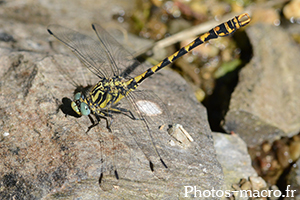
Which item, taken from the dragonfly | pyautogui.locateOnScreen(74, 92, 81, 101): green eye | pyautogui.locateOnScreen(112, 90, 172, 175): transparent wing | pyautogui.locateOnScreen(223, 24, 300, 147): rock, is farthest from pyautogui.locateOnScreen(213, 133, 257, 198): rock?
pyautogui.locateOnScreen(74, 92, 81, 101): green eye

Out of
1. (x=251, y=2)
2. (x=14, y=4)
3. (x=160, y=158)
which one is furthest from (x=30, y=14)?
(x=251, y=2)

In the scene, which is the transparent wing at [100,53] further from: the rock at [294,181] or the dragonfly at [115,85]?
the rock at [294,181]

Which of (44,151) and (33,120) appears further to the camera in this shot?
(33,120)

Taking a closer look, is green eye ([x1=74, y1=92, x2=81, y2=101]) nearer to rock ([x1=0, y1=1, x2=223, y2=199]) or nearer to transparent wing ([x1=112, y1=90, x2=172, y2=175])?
rock ([x1=0, y1=1, x2=223, y2=199])

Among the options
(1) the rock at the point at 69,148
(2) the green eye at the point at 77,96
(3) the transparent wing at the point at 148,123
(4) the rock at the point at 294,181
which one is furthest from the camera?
(4) the rock at the point at 294,181

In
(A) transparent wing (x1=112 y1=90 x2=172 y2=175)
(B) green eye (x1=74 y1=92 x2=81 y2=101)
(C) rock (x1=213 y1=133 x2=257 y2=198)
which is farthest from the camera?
(C) rock (x1=213 y1=133 x2=257 y2=198)

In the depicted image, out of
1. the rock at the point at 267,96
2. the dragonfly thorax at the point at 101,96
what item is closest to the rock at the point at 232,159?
the rock at the point at 267,96

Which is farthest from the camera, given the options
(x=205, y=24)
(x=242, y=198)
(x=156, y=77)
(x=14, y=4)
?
(x=205, y=24)

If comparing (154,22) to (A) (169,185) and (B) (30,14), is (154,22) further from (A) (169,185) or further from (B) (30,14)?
(A) (169,185)
